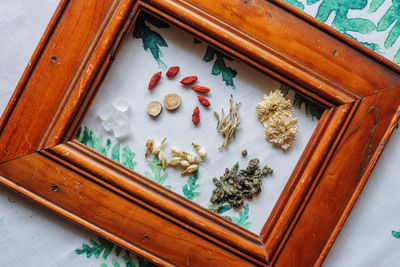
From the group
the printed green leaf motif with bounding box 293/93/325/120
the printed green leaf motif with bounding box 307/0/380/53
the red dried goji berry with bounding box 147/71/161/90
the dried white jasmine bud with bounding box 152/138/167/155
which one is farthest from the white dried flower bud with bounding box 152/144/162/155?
the printed green leaf motif with bounding box 307/0/380/53

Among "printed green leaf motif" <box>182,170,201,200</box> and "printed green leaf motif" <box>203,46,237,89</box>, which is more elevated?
"printed green leaf motif" <box>203,46,237,89</box>

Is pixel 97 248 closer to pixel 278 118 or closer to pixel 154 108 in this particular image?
pixel 154 108

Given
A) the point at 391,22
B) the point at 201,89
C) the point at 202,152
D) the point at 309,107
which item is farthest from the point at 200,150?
the point at 391,22

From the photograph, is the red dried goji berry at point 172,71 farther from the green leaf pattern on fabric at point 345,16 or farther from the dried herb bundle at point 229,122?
the green leaf pattern on fabric at point 345,16

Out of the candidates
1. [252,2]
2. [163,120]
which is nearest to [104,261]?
[163,120]

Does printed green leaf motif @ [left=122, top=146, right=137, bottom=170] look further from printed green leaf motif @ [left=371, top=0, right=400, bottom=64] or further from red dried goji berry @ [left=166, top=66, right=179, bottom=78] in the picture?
printed green leaf motif @ [left=371, top=0, right=400, bottom=64]

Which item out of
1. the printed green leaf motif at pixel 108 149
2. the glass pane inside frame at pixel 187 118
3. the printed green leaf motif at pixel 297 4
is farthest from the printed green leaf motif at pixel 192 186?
the printed green leaf motif at pixel 297 4

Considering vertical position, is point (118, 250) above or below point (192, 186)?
below
